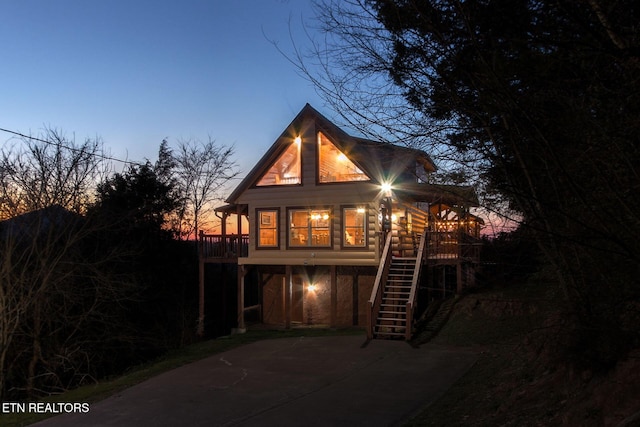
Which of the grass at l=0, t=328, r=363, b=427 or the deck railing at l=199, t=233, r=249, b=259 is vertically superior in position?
the deck railing at l=199, t=233, r=249, b=259

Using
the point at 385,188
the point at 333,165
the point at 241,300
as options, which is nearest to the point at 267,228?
the point at 241,300

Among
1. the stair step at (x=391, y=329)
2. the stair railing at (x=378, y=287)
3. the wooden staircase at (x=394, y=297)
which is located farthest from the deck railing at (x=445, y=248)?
the stair step at (x=391, y=329)

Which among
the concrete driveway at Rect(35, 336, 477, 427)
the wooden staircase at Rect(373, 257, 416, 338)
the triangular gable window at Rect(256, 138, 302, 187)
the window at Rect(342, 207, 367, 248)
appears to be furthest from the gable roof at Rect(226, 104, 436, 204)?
the concrete driveway at Rect(35, 336, 477, 427)

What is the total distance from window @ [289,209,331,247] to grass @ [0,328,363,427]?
3.24 meters

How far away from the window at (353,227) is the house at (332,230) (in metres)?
0.04

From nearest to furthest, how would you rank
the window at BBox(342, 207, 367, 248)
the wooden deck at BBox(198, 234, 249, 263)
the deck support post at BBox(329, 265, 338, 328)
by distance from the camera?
the window at BBox(342, 207, 367, 248)
the deck support post at BBox(329, 265, 338, 328)
the wooden deck at BBox(198, 234, 249, 263)

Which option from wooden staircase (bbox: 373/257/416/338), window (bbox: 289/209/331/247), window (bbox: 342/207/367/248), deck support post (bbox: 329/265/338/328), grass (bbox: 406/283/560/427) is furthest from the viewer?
window (bbox: 289/209/331/247)

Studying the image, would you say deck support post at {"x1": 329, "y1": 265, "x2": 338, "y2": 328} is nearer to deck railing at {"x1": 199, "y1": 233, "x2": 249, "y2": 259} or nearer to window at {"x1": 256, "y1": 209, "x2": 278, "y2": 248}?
window at {"x1": 256, "y1": 209, "x2": 278, "y2": 248}

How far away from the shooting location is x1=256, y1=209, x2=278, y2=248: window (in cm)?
2002

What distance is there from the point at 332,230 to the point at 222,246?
5342 millimetres

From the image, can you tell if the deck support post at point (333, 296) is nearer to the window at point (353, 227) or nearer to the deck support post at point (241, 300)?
the window at point (353, 227)

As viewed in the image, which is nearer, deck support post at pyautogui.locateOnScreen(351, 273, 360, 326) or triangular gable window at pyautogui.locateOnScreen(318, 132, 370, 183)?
triangular gable window at pyautogui.locateOnScreen(318, 132, 370, 183)

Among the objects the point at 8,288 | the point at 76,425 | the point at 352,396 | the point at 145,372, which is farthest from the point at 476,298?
the point at 8,288

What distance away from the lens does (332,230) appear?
19.0 m
